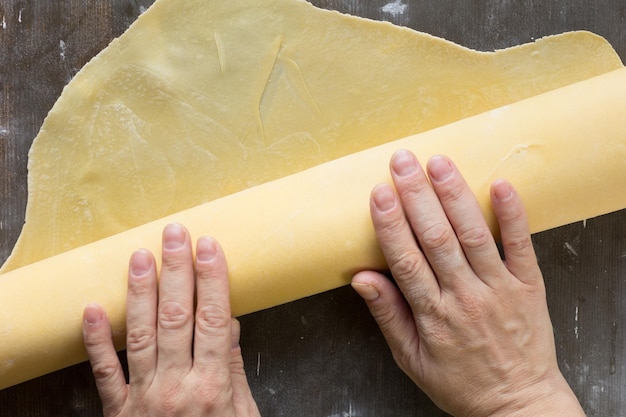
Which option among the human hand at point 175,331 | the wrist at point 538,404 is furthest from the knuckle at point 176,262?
the wrist at point 538,404

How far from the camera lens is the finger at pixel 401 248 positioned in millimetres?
1085

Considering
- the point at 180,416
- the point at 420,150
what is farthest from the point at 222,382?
the point at 420,150

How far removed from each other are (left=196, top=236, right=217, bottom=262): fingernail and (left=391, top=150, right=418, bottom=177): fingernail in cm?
38

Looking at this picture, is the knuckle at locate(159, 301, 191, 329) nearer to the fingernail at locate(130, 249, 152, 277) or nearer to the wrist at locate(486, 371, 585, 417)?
the fingernail at locate(130, 249, 152, 277)

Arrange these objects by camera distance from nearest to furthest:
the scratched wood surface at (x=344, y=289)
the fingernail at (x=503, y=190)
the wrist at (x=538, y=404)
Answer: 1. the fingernail at (x=503, y=190)
2. the wrist at (x=538, y=404)
3. the scratched wood surface at (x=344, y=289)

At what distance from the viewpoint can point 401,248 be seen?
3.63ft

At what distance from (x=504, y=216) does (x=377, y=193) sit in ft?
0.83

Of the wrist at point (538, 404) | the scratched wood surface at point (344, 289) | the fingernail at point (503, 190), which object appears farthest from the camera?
the scratched wood surface at point (344, 289)

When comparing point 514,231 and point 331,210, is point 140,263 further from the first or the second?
point 514,231

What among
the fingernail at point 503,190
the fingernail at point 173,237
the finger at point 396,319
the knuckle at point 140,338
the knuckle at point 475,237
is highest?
the fingernail at point 503,190

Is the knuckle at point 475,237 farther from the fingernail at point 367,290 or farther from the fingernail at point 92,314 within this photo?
the fingernail at point 92,314

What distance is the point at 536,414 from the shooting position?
1.20 metres

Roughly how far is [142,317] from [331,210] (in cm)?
A: 43

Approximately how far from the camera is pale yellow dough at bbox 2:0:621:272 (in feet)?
4.19
